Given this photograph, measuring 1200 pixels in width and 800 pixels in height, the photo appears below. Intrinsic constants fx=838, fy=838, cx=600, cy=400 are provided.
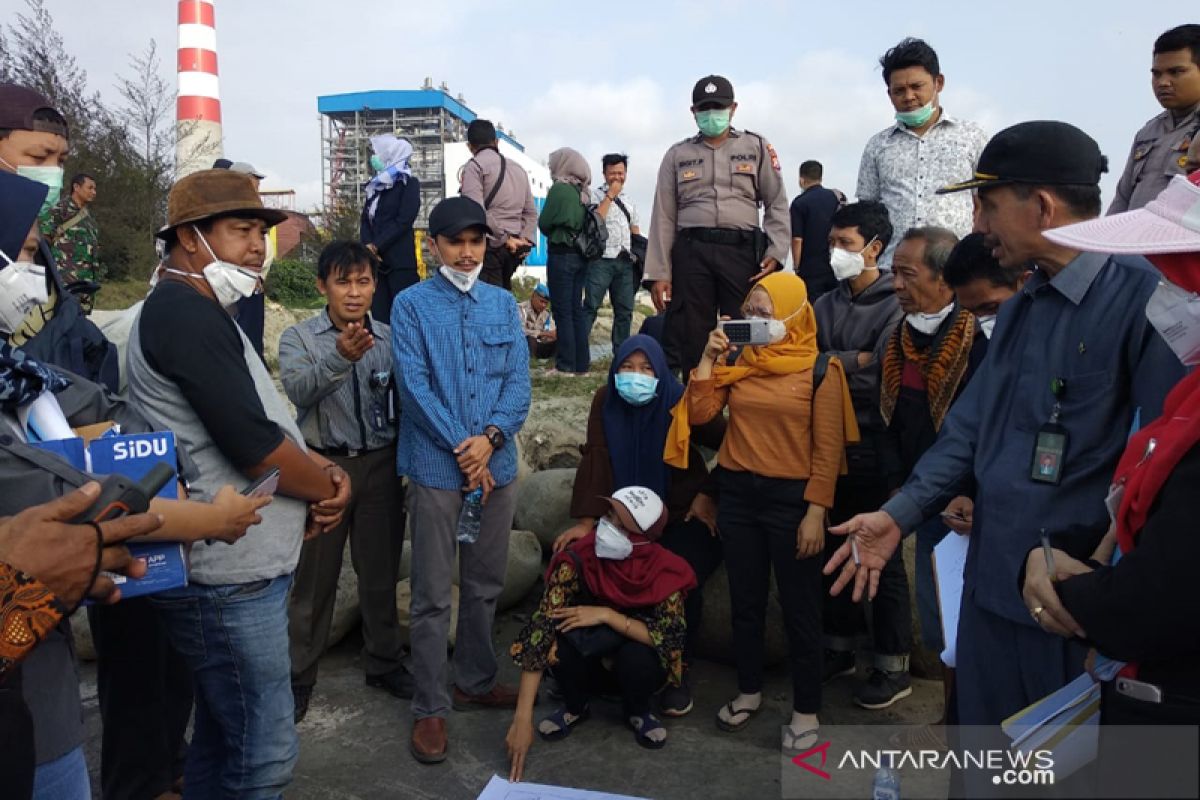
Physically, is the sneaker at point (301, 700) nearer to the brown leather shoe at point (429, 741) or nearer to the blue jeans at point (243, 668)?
the brown leather shoe at point (429, 741)

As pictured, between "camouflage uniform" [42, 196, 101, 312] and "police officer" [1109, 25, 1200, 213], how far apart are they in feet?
21.4

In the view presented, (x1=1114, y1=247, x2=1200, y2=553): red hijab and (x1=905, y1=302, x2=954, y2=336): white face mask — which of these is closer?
(x1=1114, y1=247, x2=1200, y2=553): red hijab

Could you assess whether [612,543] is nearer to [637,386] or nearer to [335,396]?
[637,386]

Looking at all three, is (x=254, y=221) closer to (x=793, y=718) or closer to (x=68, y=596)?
(x=68, y=596)

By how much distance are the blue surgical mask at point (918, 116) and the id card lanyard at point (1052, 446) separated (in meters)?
3.06

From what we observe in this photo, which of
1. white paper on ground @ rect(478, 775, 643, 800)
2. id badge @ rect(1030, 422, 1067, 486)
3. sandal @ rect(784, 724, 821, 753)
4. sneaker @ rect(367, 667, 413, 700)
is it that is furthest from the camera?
sneaker @ rect(367, 667, 413, 700)

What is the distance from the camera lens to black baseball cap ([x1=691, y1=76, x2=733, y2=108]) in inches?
211

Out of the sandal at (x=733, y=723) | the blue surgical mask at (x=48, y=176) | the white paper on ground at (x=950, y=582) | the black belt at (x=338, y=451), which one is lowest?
the sandal at (x=733, y=723)

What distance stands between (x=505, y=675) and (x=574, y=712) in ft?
2.29

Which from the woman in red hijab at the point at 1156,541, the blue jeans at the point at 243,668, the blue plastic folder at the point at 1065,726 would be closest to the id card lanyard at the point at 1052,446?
the woman in red hijab at the point at 1156,541

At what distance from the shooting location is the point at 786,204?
5.50 m

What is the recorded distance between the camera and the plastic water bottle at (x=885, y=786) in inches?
40.0

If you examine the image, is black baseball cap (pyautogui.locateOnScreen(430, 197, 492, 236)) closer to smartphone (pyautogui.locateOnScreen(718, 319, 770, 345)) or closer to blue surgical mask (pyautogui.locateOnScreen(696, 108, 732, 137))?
smartphone (pyautogui.locateOnScreen(718, 319, 770, 345))

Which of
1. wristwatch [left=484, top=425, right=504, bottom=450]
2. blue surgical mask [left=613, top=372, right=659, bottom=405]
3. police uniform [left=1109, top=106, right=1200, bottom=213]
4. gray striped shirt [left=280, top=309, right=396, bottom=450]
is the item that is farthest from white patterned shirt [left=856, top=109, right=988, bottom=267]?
gray striped shirt [left=280, top=309, right=396, bottom=450]
